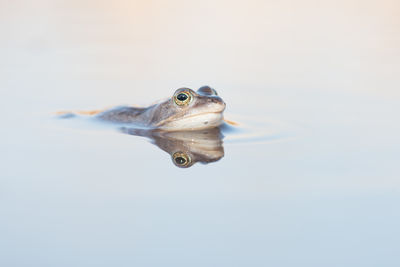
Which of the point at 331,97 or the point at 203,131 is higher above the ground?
the point at 331,97

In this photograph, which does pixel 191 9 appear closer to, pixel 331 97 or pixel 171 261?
pixel 331 97

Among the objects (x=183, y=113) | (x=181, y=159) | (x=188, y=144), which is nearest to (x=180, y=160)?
(x=181, y=159)

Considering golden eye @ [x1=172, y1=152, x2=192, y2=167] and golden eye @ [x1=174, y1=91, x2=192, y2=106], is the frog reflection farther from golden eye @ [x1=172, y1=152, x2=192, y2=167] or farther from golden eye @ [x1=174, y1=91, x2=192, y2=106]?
golden eye @ [x1=174, y1=91, x2=192, y2=106]

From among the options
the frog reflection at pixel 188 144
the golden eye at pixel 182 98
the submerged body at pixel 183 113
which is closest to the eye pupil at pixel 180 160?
the frog reflection at pixel 188 144

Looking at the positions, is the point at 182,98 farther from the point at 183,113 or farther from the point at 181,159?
the point at 181,159

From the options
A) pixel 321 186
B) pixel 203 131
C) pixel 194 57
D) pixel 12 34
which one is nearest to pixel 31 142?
pixel 203 131

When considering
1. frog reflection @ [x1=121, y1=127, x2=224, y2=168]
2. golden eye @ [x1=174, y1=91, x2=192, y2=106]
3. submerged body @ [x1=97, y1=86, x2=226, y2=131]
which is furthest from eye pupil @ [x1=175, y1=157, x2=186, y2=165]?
golden eye @ [x1=174, y1=91, x2=192, y2=106]
